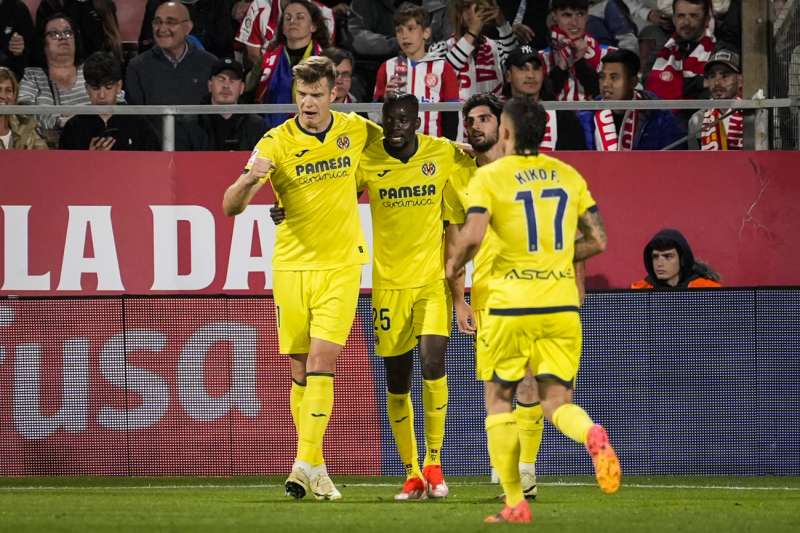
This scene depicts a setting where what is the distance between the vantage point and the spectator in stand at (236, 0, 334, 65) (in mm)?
15289

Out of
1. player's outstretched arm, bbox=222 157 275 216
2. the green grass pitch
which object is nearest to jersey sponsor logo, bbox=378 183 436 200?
player's outstretched arm, bbox=222 157 275 216

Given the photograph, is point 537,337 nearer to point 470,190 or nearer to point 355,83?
point 470,190

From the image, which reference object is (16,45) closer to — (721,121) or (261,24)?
(261,24)

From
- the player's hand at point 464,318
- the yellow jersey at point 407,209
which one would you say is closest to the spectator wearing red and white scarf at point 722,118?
the yellow jersey at point 407,209

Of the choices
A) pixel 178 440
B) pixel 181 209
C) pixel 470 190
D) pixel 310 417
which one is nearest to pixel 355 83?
pixel 181 209

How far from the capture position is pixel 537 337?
843 centimetres

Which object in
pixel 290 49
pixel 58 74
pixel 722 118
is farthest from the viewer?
Result: pixel 58 74

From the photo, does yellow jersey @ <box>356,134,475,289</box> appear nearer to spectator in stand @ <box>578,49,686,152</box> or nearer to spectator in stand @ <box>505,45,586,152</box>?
spectator in stand @ <box>505,45,586,152</box>

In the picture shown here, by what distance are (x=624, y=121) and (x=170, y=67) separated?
4.29 metres

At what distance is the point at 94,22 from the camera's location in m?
15.2

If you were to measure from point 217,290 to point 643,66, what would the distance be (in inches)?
201

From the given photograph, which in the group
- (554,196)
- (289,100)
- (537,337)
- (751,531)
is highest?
(289,100)

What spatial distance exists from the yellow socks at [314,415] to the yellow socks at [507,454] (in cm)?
180

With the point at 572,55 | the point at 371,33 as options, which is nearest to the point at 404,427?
the point at 572,55
